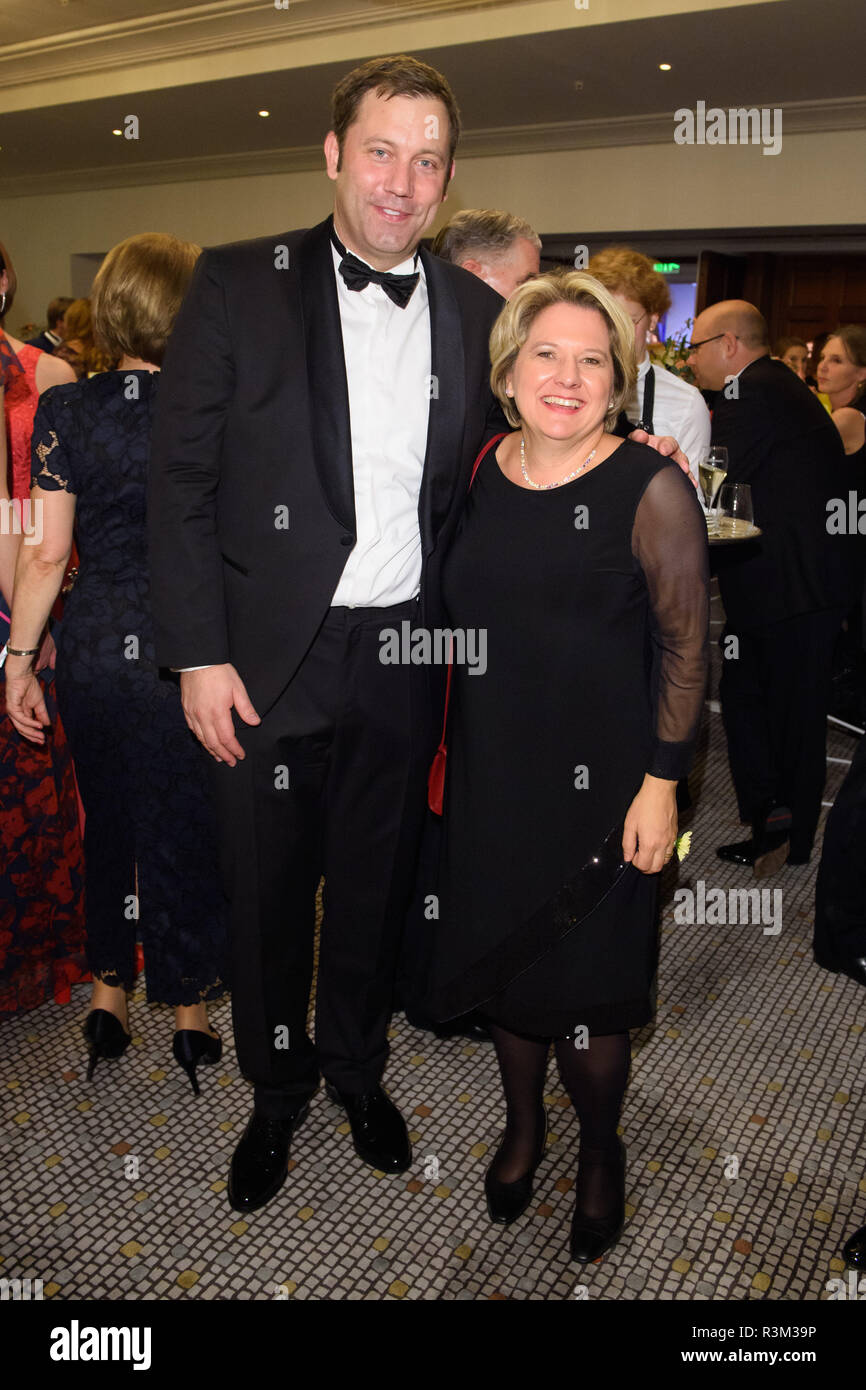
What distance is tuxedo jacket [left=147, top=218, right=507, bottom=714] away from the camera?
1673mm

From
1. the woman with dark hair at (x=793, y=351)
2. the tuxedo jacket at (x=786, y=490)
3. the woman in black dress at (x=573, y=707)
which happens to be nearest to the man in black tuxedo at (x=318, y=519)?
the woman in black dress at (x=573, y=707)

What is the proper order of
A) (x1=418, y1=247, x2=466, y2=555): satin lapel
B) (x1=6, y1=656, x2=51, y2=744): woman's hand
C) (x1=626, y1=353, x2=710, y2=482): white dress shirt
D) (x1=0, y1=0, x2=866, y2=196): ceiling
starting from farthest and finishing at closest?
(x1=0, y1=0, x2=866, y2=196): ceiling < (x1=626, y1=353, x2=710, y2=482): white dress shirt < (x1=6, y1=656, x2=51, y2=744): woman's hand < (x1=418, y1=247, x2=466, y2=555): satin lapel

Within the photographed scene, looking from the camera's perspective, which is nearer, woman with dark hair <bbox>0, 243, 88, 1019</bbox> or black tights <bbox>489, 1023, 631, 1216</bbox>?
black tights <bbox>489, 1023, 631, 1216</bbox>

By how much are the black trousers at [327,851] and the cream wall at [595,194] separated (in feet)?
23.2

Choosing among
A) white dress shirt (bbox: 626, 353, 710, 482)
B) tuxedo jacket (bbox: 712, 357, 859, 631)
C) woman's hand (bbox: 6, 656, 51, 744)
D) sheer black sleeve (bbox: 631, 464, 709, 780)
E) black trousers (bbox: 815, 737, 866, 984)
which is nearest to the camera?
sheer black sleeve (bbox: 631, 464, 709, 780)

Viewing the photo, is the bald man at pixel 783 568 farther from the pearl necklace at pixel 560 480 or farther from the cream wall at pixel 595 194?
the cream wall at pixel 595 194

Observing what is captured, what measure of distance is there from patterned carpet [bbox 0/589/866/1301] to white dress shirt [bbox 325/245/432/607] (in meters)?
1.12

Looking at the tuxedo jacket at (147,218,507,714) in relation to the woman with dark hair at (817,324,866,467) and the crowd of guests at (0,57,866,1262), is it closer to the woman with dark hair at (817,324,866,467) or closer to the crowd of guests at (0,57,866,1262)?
the crowd of guests at (0,57,866,1262)

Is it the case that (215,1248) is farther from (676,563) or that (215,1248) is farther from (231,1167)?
(676,563)

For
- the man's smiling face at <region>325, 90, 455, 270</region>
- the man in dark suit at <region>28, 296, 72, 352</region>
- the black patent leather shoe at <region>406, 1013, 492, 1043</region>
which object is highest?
the man in dark suit at <region>28, 296, 72, 352</region>

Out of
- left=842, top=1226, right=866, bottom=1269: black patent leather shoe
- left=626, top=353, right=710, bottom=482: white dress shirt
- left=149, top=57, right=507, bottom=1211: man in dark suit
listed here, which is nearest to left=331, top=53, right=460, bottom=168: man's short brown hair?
left=149, top=57, right=507, bottom=1211: man in dark suit

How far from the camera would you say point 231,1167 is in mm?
2023

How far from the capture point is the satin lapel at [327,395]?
1.71 meters

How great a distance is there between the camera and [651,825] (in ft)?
5.48
